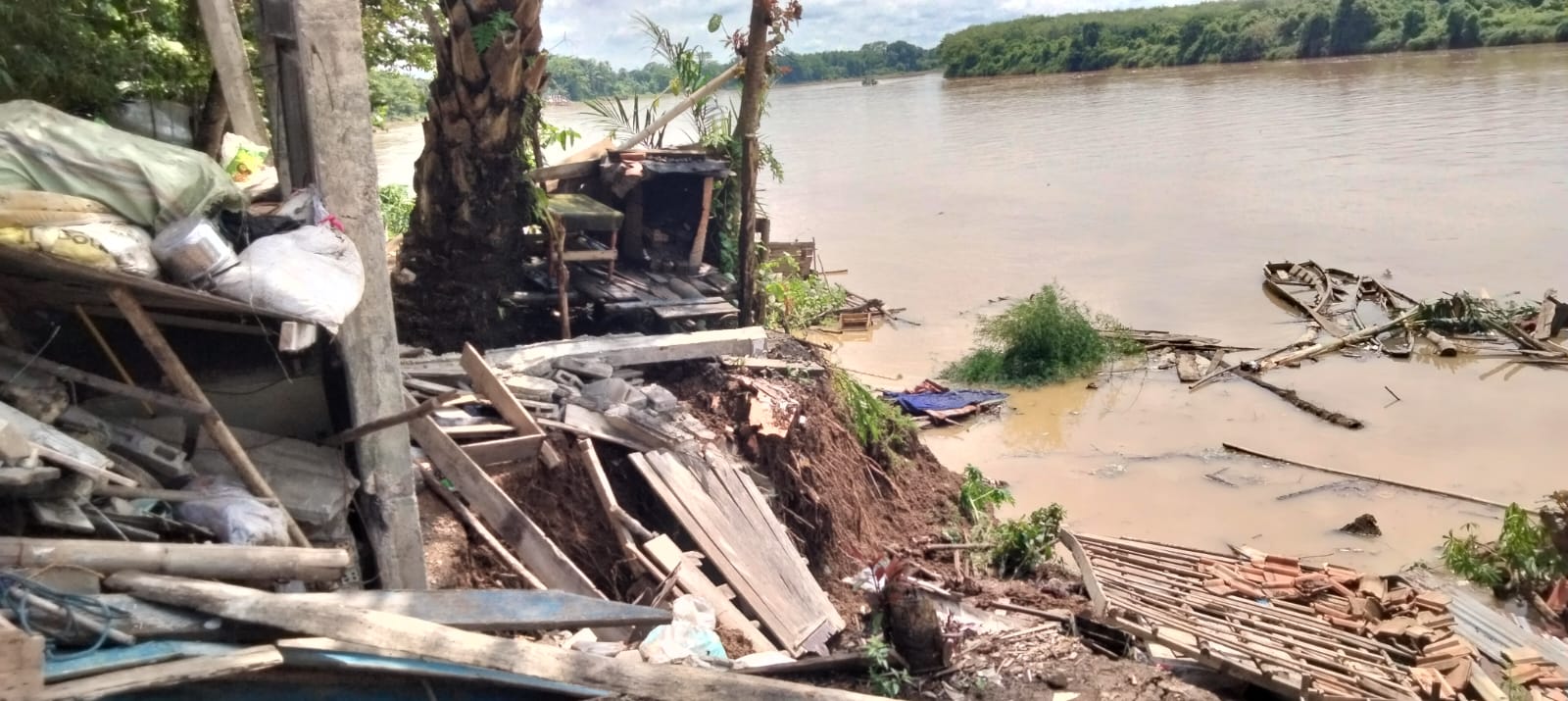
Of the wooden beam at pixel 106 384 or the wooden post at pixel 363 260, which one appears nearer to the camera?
the wooden beam at pixel 106 384

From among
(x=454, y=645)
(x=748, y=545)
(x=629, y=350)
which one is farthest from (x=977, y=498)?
(x=454, y=645)

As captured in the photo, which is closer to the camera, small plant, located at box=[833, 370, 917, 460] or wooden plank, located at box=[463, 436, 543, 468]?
wooden plank, located at box=[463, 436, 543, 468]

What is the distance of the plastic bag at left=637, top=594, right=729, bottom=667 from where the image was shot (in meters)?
5.22

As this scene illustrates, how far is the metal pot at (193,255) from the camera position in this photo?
12.0ft

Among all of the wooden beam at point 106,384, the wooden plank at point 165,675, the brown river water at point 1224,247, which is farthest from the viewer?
the brown river water at point 1224,247

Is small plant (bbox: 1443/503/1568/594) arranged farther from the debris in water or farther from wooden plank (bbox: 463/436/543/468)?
wooden plank (bbox: 463/436/543/468)

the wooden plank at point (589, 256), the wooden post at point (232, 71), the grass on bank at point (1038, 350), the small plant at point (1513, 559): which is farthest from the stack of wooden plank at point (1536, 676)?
the grass on bank at point (1038, 350)

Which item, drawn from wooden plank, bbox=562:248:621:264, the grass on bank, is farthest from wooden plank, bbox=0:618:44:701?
the grass on bank

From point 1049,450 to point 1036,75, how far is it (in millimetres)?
60435

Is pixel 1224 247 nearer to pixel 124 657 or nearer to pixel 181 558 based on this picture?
pixel 181 558

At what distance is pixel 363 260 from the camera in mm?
4508

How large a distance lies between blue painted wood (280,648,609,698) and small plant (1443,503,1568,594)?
26.5ft

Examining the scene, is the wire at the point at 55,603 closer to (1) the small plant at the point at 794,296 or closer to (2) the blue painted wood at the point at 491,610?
(2) the blue painted wood at the point at 491,610

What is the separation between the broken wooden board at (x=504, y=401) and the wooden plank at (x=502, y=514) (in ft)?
1.98
